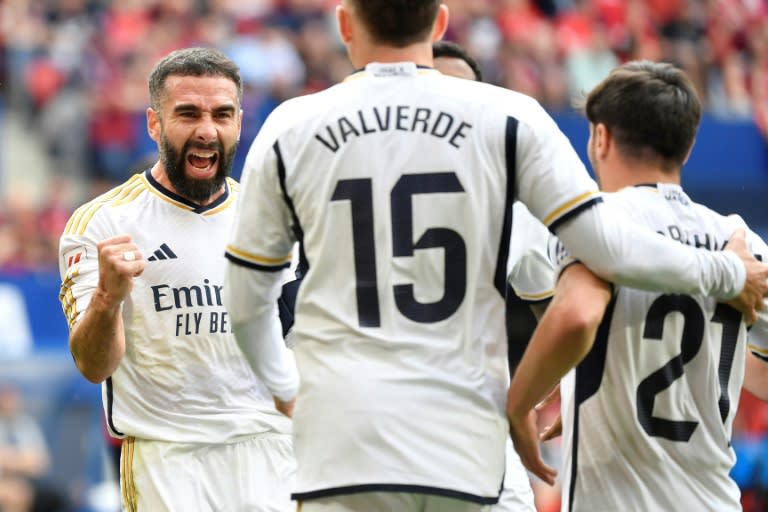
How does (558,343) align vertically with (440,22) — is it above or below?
below

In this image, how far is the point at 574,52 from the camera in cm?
1752

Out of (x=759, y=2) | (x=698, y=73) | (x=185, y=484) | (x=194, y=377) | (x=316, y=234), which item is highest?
(x=759, y=2)

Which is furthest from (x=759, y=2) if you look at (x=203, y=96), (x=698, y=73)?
(x=203, y=96)

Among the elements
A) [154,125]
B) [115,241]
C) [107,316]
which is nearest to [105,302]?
[107,316]

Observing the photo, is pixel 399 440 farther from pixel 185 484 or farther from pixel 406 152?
pixel 185 484

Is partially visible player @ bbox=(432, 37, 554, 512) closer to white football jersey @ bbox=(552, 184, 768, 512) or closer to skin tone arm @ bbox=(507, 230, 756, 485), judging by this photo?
white football jersey @ bbox=(552, 184, 768, 512)

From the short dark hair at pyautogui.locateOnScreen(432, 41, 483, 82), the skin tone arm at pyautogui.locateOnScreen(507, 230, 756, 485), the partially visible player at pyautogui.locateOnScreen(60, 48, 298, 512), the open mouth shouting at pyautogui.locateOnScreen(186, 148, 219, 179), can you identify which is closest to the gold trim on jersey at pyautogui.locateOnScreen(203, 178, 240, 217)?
the partially visible player at pyautogui.locateOnScreen(60, 48, 298, 512)

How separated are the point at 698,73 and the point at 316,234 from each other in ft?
48.8

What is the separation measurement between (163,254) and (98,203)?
36cm

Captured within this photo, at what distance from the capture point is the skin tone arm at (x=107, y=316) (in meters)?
4.50

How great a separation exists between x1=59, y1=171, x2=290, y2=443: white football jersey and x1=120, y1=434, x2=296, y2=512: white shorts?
6 cm

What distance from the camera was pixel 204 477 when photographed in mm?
5211

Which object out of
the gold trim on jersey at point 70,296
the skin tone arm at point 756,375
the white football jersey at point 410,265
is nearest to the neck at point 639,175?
the white football jersey at point 410,265

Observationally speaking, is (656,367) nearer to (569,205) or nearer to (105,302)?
(569,205)
